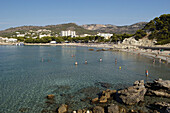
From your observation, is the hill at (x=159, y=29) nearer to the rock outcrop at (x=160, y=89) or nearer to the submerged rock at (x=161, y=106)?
the rock outcrop at (x=160, y=89)

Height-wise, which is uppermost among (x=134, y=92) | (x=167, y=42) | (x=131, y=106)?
(x=167, y=42)

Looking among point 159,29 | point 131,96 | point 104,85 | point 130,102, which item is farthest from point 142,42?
point 130,102

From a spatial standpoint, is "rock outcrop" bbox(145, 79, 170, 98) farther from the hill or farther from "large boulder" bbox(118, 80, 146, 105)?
the hill

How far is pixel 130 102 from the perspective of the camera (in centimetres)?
1666

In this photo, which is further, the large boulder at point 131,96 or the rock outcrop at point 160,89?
the rock outcrop at point 160,89

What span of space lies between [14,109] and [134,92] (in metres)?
14.3

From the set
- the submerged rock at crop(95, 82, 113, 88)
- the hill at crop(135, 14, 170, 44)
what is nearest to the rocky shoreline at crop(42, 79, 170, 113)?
the submerged rock at crop(95, 82, 113, 88)

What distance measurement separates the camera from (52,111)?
15.1 metres

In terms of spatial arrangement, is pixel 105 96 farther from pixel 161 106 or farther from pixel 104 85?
pixel 161 106

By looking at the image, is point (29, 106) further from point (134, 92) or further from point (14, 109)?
point (134, 92)

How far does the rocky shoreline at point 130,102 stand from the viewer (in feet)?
48.5

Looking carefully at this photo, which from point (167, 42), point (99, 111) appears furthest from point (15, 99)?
point (167, 42)

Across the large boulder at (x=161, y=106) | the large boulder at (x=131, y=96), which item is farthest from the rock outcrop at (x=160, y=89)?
the large boulder at (x=161, y=106)

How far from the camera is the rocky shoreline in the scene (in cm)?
1478
